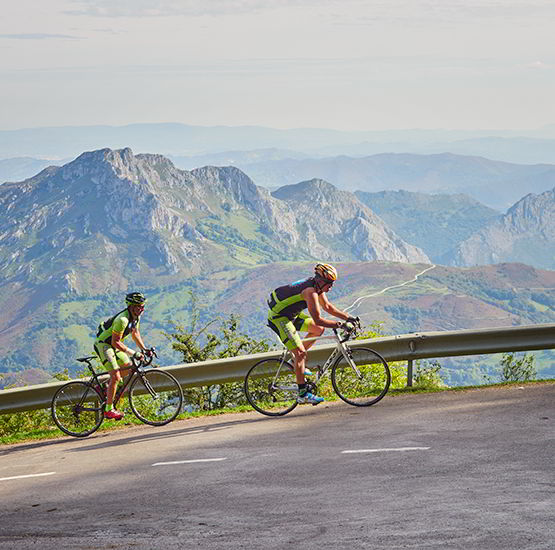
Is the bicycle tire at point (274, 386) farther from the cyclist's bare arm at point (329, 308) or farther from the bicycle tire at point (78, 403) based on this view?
the bicycle tire at point (78, 403)

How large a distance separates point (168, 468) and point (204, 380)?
116 inches

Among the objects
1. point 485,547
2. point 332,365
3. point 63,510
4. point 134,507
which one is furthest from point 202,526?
point 332,365

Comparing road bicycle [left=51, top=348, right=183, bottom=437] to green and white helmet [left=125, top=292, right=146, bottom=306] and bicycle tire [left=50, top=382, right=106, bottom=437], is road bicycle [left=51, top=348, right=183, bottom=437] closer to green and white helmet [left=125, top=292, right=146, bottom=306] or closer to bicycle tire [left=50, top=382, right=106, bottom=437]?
bicycle tire [left=50, top=382, right=106, bottom=437]

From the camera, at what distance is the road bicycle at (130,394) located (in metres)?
11.6

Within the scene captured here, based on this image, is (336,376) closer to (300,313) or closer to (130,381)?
(300,313)

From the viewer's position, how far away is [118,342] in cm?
1127

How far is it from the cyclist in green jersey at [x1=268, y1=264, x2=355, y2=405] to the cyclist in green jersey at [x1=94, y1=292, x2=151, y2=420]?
180 cm

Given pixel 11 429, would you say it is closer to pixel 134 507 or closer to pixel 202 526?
pixel 134 507

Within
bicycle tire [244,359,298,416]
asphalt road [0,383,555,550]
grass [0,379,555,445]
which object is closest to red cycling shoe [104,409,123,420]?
asphalt road [0,383,555,550]

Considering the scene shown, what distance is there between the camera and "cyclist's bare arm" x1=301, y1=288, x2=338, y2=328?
34.9ft

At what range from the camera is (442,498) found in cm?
679

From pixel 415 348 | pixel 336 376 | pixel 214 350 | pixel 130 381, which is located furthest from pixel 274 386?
pixel 214 350

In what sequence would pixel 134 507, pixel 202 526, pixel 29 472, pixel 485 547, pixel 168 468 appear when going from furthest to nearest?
1. pixel 29 472
2. pixel 168 468
3. pixel 134 507
4. pixel 202 526
5. pixel 485 547

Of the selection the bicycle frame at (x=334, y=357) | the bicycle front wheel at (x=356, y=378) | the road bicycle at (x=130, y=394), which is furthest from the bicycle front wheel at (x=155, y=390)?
the bicycle front wheel at (x=356, y=378)
